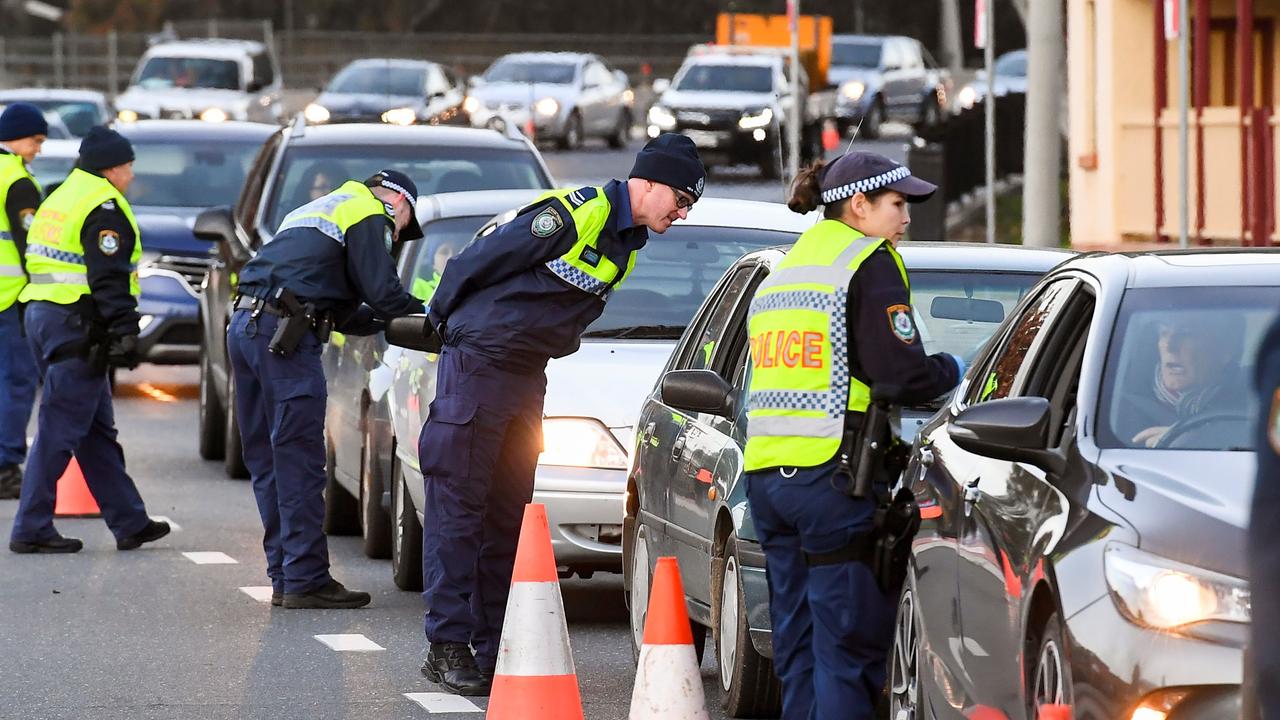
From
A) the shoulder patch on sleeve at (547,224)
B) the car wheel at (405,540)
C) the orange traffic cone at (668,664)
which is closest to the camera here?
the orange traffic cone at (668,664)

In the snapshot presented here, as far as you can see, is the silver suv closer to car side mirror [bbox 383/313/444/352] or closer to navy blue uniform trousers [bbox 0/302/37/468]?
navy blue uniform trousers [bbox 0/302/37/468]

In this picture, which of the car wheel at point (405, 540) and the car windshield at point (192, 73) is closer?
the car wheel at point (405, 540)

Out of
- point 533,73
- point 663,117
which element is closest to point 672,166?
point 663,117

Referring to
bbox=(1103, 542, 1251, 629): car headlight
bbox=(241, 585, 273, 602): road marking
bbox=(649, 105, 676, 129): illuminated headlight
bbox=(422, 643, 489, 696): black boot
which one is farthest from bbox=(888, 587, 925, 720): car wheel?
bbox=(649, 105, 676, 129): illuminated headlight

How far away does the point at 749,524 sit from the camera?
311 inches

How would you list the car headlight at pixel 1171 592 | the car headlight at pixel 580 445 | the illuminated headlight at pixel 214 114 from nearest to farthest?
the car headlight at pixel 1171 592
the car headlight at pixel 580 445
the illuminated headlight at pixel 214 114

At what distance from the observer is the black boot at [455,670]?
8711 mm

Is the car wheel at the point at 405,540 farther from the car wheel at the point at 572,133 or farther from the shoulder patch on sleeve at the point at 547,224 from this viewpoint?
the car wheel at the point at 572,133

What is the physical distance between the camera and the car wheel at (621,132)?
5100cm

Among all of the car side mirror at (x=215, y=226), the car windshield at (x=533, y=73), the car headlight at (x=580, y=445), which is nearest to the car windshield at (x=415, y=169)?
the car side mirror at (x=215, y=226)

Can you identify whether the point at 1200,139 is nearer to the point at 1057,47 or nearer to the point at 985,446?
the point at 1057,47

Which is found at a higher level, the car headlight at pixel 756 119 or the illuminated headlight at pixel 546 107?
the illuminated headlight at pixel 546 107

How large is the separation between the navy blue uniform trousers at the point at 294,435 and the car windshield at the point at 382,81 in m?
36.5

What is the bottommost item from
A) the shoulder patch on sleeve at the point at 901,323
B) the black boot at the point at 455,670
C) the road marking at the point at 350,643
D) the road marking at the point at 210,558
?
the road marking at the point at 210,558
